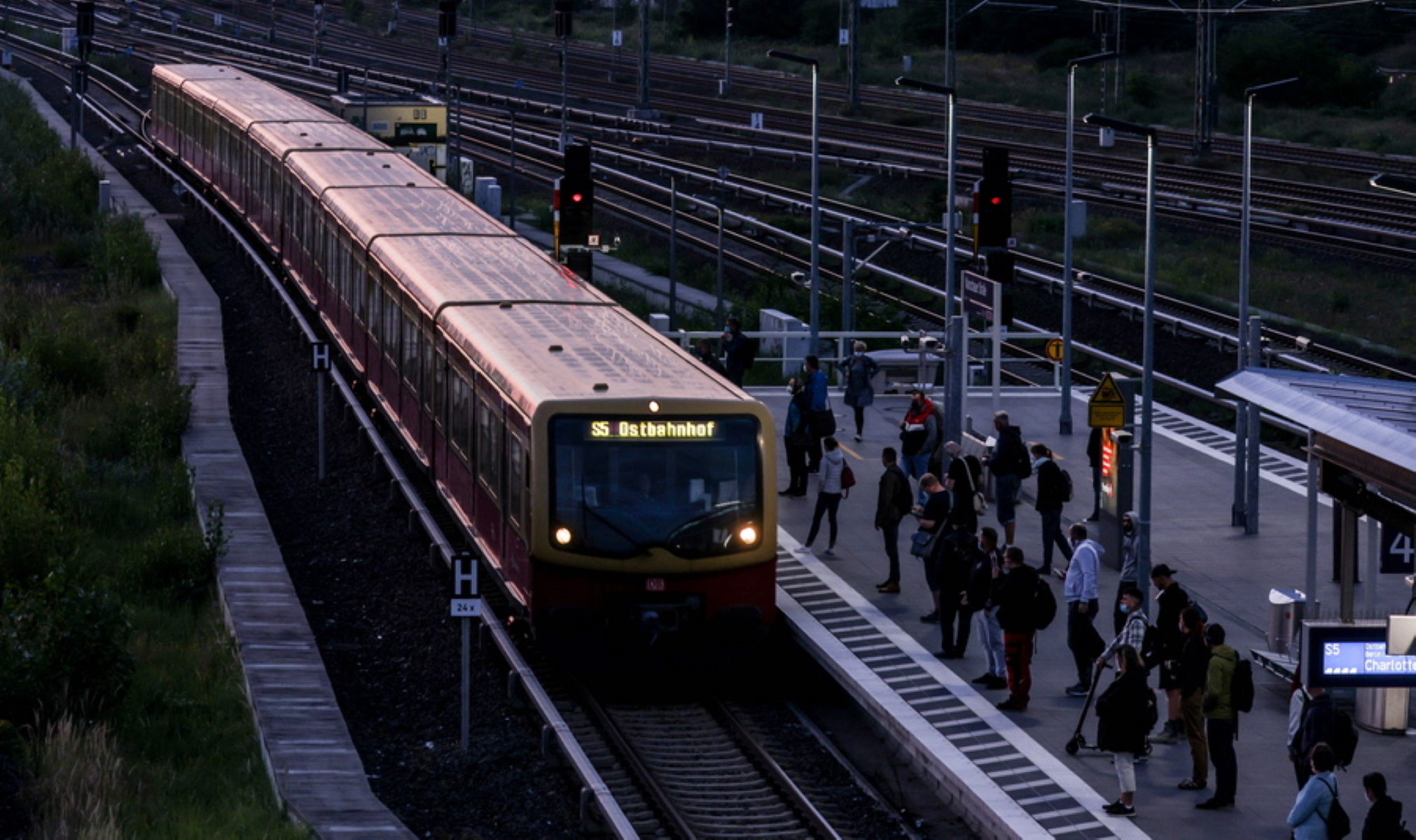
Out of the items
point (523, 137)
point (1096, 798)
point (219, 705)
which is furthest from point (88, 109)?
point (1096, 798)

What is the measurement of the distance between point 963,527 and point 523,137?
4831 centimetres

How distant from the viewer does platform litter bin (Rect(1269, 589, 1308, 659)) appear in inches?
681

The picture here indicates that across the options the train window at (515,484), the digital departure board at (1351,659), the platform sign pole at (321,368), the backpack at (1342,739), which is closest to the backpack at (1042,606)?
the digital departure board at (1351,659)

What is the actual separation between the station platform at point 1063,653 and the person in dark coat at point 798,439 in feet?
0.81

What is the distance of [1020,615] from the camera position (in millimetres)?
16141

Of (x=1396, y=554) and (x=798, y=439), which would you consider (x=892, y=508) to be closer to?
(x=798, y=439)

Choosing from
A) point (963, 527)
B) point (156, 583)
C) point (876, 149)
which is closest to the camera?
point (963, 527)

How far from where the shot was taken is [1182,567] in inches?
838

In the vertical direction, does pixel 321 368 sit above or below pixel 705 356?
below

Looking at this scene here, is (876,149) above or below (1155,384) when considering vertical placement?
above

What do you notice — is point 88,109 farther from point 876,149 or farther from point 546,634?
point 546,634

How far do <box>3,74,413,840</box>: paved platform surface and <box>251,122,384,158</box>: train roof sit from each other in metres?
5.63

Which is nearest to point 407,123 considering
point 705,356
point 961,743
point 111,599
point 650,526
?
point 705,356

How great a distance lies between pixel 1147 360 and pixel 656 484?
19.4ft
